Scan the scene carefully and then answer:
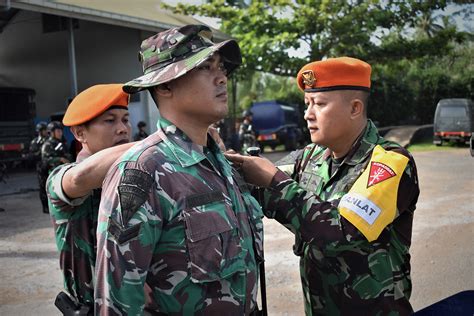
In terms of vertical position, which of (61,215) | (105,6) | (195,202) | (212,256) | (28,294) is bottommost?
(28,294)

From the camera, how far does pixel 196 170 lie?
1414 millimetres

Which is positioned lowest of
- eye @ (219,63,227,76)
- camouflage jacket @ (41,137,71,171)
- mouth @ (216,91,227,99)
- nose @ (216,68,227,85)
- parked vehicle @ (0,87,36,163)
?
parked vehicle @ (0,87,36,163)

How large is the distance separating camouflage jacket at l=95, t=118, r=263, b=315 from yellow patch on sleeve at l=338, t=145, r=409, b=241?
0.49 metres

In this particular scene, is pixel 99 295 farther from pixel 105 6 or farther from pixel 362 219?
pixel 105 6

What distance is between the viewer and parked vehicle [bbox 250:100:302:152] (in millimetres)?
19219

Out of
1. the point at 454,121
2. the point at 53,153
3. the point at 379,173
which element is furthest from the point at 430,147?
the point at 379,173

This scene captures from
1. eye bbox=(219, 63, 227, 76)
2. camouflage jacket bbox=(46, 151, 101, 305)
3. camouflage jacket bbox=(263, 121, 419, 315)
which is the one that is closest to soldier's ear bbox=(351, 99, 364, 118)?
camouflage jacket bbox=(263, 121, 419, 315)

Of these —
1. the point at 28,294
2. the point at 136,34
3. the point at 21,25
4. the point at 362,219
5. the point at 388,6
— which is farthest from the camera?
the point at 21,25

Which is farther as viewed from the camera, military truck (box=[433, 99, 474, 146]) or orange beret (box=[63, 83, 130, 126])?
military truck (box=[433, 99, 474, 146])

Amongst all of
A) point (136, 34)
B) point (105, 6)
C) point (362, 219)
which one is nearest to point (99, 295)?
point (362, 219)

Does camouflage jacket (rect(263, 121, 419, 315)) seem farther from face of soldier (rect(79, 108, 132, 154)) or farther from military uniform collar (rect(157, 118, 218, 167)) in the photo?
face of soldier (rect(79, 108, 132, 154))

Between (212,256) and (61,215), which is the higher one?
(212,256)

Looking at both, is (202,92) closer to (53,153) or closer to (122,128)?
(122,128)

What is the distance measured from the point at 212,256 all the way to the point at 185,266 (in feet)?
0.25
